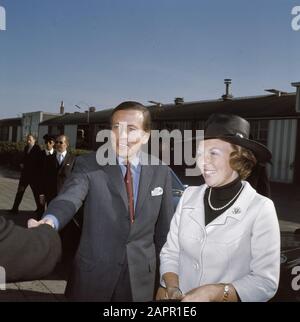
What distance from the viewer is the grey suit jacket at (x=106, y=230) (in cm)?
233

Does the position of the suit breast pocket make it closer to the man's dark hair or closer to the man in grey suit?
the man in grey suit

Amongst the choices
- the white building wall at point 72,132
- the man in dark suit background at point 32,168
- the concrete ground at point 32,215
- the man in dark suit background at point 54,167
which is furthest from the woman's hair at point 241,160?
the white building wall at point 72,132

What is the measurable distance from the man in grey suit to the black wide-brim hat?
570 mm

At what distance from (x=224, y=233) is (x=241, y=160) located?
0.41 m

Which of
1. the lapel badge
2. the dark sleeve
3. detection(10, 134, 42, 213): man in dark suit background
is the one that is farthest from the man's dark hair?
detection(10, 134, 42, 213): man in dark suit background

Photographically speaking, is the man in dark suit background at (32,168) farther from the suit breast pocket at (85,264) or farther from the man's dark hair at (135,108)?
the man's dark hair at (135,108)

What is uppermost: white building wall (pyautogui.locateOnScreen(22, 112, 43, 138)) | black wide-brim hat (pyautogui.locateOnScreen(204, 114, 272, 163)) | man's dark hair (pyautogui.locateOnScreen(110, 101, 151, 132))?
white building wall (pyautogui.locateOnScreen(22, 112, 43, 138))

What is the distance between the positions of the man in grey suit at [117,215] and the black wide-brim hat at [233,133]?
1.87 feet

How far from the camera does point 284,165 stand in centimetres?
1648

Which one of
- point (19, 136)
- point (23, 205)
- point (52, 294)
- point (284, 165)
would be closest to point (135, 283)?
point (52, 294)

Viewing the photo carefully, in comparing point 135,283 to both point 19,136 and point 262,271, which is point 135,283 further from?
point 19,136

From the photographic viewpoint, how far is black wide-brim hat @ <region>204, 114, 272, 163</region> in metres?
2.01

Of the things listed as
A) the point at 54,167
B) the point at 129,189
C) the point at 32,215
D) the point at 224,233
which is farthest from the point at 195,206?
the point at 32,215

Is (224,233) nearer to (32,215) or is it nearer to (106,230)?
(106,230)
